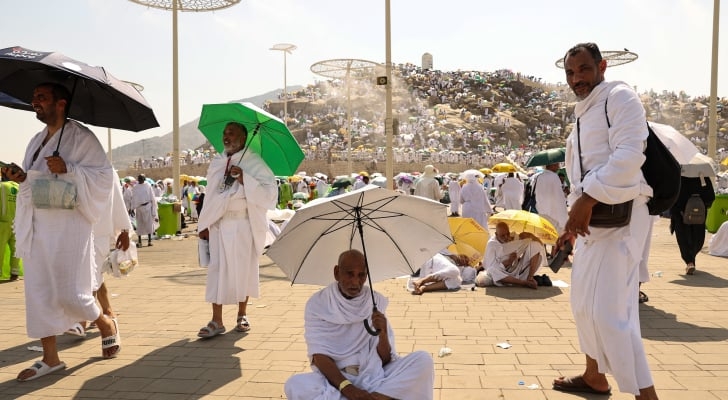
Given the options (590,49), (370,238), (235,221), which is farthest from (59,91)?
(590,49)

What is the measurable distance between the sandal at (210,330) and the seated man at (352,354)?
2.23 metres

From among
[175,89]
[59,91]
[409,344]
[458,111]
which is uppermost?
[458,111]

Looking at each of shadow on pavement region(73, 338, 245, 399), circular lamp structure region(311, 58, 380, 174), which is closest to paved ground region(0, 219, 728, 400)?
shadow on pavement region(73, 338, 245, 399)

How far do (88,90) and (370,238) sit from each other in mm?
2834

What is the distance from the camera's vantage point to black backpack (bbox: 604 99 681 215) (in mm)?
3082

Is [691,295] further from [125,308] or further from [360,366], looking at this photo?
[125,308]

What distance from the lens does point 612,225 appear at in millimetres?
3025

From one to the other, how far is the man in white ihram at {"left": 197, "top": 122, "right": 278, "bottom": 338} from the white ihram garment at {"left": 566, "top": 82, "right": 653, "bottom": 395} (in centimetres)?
301

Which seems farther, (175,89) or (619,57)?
(619,57)

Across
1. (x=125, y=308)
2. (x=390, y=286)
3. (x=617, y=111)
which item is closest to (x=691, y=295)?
(x=390, y=286)

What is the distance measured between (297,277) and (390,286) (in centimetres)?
463

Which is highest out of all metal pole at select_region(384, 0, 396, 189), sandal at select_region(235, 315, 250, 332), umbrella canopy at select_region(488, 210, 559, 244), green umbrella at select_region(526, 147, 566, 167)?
metal pole at select_region(384, 0, 396, 189)

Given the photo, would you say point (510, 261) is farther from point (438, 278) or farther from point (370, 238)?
point (370, 238)

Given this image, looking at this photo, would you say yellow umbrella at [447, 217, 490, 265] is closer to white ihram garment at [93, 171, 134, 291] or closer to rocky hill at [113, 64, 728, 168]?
white ihram garment at [93, 171, 134, 291]
